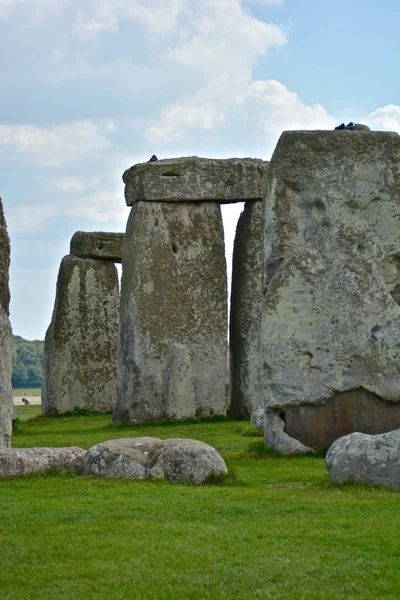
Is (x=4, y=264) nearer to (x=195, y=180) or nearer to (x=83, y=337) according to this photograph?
(x=195, y=180)

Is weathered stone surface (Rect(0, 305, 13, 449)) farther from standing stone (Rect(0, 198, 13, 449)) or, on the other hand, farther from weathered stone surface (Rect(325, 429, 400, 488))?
weathered stone surface (Rect(325, 429, 400, 488))

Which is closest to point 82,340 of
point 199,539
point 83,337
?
point 83,337

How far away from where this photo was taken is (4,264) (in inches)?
518

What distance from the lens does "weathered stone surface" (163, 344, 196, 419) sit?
2194 centimetres

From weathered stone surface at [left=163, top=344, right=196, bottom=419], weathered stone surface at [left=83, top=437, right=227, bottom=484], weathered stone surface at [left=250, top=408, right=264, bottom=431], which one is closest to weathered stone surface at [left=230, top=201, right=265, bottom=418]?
weathered stone surface at [left=163, top=344, right=196, bottom=419]

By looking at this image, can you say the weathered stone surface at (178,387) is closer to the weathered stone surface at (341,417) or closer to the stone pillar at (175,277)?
the stone pillar at (175,277)

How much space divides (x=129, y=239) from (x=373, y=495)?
44.0 feet

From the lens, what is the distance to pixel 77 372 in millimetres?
29453

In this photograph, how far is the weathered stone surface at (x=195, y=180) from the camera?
2273 centimetres

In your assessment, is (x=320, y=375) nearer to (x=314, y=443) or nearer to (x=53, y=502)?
(x=314, y=443)

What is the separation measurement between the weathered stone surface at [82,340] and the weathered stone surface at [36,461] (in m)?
17.2

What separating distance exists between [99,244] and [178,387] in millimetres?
8395

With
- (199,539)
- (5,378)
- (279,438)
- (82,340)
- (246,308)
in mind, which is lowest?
(199,539)

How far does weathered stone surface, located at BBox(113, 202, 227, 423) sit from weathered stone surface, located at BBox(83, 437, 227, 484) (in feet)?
35.0
